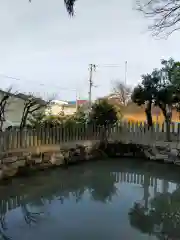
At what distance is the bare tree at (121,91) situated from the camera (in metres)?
27.4

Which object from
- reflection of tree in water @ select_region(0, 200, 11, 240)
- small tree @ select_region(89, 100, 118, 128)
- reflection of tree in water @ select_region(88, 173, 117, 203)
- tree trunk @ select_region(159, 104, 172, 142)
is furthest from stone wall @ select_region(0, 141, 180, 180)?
reflection of tree in water @ select_region(0, 200, 11, 240)

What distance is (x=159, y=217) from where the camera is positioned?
407cm

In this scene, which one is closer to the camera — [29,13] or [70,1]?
[70,1]

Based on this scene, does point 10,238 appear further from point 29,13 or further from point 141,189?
point 29,13

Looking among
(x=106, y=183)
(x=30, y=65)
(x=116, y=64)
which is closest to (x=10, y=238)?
(x=106, y=183)

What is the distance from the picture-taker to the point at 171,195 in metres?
5.29

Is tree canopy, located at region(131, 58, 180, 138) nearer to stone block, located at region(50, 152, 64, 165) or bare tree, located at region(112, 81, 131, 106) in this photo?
stone block, located at region(50, 152, 64, 165)

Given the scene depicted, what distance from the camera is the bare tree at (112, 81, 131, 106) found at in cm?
2736

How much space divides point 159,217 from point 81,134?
5.22 m

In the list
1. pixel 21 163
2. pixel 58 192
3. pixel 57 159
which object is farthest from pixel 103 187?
pixel 57 159

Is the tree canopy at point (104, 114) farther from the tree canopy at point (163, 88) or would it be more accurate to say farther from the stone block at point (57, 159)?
the stone block at point (57, 159)

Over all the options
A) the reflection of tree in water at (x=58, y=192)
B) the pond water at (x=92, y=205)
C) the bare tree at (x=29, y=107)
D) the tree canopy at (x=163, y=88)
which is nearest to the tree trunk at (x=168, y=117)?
the tree canopy at (x=163, y=88)

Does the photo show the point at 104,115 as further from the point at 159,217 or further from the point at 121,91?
the point at 121,91

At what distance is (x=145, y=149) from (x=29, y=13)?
578 cm
